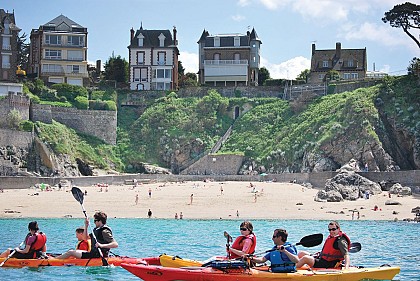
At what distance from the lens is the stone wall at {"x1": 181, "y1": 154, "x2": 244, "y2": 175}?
59.7 metres

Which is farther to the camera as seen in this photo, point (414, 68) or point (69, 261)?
point (414, 68)

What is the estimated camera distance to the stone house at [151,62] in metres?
72.2

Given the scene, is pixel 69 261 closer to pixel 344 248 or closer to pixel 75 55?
pixel 344 248

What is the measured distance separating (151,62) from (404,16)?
24.4 metres

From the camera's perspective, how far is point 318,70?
244ft

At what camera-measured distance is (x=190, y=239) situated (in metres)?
30.0

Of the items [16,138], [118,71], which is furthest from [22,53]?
[16,138]

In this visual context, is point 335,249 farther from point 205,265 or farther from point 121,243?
point 121,243

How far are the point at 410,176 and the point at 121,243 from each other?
23.6 metres

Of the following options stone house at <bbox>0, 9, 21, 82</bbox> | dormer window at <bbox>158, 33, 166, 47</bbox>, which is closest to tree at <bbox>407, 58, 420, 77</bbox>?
dormer window at <bbox>158, 33, 166, 47</bbox>

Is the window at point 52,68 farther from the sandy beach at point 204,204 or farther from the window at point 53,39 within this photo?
the sandy beach at point 204,204

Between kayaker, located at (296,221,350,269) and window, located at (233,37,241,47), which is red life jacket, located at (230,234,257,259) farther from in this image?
window, located at (233,37,241,47)

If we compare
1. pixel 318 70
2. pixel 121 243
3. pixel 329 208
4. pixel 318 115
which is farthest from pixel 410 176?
pixel 318 70

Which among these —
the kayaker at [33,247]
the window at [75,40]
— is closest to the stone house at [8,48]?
the window at [75,40]
